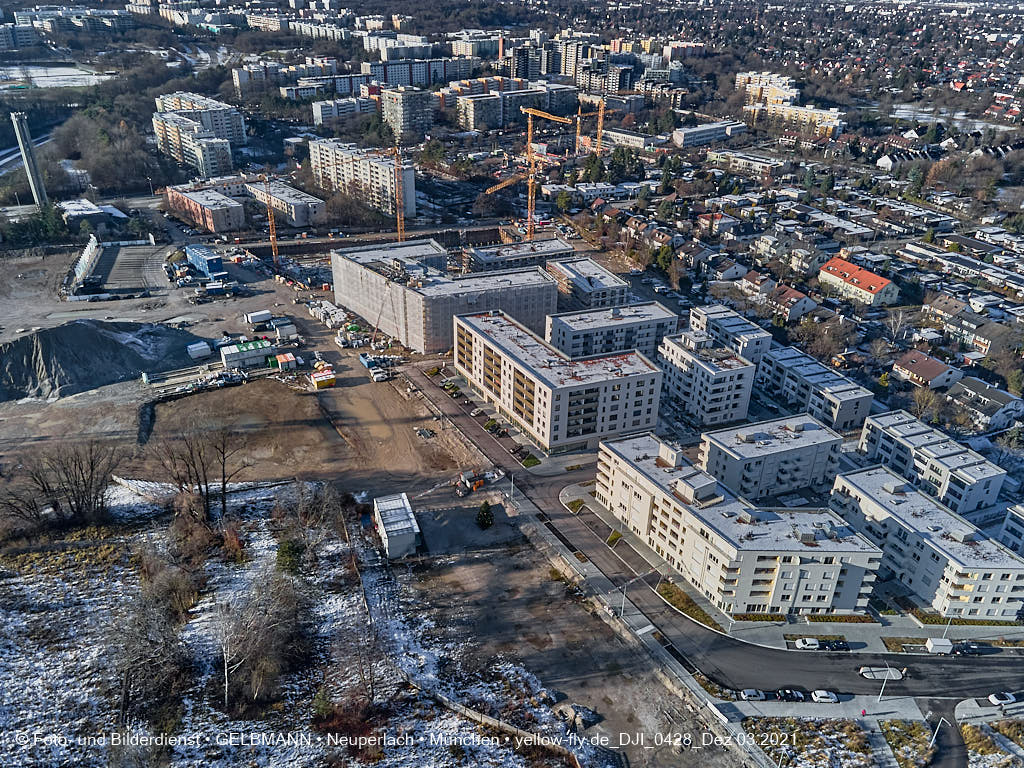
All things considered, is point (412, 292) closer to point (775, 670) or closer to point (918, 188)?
point (775, 670)

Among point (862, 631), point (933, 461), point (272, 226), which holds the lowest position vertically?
point (862, 631)

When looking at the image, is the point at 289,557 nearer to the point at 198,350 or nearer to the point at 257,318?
the point at 198,350

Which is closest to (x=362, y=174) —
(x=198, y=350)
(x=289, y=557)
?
(x=198, y=350)

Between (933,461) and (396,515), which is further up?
(933,461)

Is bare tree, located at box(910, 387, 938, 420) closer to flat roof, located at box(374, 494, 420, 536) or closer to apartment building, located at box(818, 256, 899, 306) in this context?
apartment building, located at box(818, 256, 899, 306)

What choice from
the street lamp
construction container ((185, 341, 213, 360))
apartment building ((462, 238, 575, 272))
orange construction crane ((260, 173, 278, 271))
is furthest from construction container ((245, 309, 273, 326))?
the street lamp

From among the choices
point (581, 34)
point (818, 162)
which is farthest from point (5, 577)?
point (581, 34)
